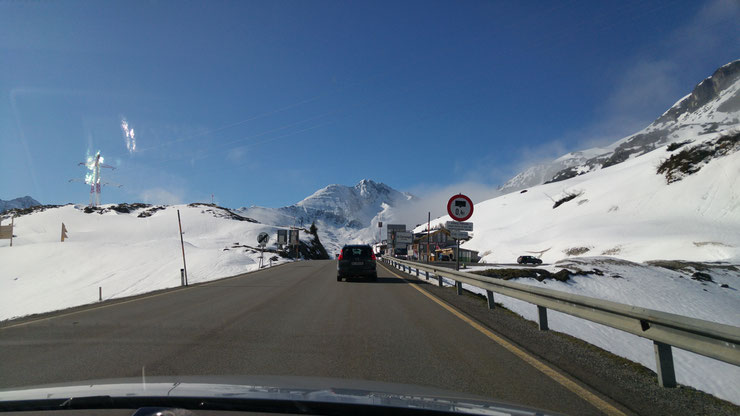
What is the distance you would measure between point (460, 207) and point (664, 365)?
9.07 metres

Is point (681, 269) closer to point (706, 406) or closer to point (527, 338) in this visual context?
point (527, 338)

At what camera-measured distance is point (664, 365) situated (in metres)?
4.14

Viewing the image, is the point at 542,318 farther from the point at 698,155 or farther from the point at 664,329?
the point at 698,155

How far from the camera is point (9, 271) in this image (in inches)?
1572

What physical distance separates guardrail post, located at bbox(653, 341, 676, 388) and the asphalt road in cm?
109

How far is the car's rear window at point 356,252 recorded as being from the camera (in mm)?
18438

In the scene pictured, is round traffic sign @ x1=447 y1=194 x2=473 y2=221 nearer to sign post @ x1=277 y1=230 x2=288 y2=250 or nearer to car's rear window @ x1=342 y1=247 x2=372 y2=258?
car's rear window @ x1=342 y1=247 x2=372 y2=258

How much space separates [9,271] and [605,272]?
5167cm

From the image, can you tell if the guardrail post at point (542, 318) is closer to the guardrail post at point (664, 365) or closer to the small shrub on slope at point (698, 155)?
the guardrail post at point (664, 365)

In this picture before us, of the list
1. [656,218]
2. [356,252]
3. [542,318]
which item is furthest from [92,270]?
[656,218]

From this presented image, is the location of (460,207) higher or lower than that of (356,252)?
higher

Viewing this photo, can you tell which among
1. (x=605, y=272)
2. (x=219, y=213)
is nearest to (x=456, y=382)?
(x=605, y=272)

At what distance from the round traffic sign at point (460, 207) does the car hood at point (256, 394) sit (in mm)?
9983

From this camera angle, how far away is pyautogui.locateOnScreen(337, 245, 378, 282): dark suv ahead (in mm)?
18094
